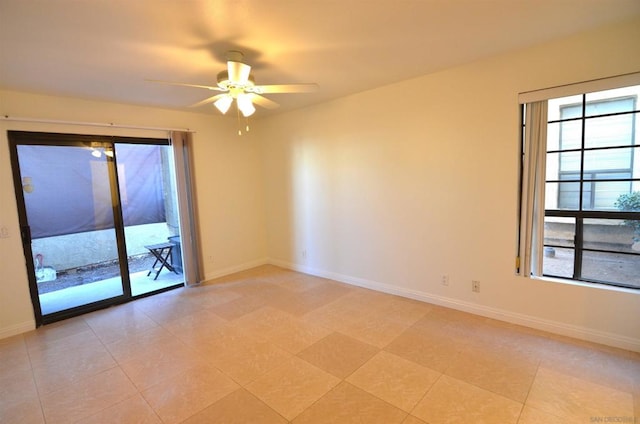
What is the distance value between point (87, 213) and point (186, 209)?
1170mm

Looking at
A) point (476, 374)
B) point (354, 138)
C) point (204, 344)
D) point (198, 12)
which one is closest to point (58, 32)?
point (198, 12)

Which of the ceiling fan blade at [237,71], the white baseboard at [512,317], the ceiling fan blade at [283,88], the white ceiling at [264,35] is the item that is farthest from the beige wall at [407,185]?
the ceiling fan blade at [237,71]

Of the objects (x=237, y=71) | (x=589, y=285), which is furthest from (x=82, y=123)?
(x=589, y=285)

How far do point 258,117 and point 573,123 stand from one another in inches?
168

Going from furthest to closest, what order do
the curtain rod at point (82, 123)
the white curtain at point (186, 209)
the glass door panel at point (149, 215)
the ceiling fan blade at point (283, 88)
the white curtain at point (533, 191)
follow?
the white curtain at point (186, 209)
the glass door panel at point (149, 215)
the curtain rod at point (82, 123)
the white curtain at point (533, 191)
the ceiling fan blade at point (283, 88)

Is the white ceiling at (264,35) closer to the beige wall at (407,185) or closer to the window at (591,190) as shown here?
the beige wall at (407,185)

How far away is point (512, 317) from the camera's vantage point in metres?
3.00

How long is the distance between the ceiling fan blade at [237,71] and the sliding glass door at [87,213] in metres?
2.53

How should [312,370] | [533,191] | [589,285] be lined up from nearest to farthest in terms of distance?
[312,370], [589,285], [533,191]

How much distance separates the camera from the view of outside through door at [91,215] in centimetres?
348

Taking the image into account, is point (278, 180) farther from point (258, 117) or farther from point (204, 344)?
point (204, 344)

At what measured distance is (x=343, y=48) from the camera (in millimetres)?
2520

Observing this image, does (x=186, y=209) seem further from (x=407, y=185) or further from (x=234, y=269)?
(x=407, y=185)

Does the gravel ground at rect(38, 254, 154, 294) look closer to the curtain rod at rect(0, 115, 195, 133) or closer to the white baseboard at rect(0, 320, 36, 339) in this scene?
the white baseboard at rect(0, 320, 36, 339)
